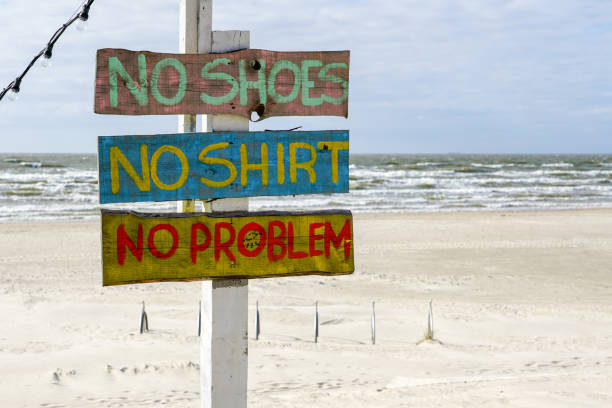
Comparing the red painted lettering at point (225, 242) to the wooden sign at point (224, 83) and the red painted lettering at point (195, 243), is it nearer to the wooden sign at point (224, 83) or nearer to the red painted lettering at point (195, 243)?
the red painted lettering at point (195, 243)

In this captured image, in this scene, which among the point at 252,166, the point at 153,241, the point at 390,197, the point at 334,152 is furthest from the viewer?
the point at 390,197

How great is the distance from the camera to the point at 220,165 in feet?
11.0

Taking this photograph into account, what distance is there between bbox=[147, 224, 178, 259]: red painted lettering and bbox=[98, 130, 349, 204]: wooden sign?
16 cm

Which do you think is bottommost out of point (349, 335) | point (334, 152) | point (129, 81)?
point (349, 335)

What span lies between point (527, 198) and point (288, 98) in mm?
35034

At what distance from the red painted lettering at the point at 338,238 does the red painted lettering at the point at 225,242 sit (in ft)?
1.80

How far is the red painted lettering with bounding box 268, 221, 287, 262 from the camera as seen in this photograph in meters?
3.47

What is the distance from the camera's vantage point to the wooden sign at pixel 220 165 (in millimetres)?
3184

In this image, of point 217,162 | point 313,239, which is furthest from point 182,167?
point 313,239

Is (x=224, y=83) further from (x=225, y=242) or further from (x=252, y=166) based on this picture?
(x=225, y=242)

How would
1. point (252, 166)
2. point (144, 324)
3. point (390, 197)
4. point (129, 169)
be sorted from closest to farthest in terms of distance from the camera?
point (129, 169)
point (252, 166)
point (144, 324)
point (390, 197)

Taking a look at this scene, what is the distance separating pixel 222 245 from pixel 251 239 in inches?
6.5

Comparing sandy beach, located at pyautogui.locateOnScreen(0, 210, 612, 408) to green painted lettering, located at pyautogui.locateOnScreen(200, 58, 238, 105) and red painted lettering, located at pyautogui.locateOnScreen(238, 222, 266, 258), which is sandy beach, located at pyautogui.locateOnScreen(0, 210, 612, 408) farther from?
green painted lettering, located at pyautogui.locateOnScreen(200, 58, 238, 105)

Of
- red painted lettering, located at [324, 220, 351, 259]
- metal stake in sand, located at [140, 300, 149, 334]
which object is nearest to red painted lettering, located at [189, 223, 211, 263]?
red painted lettering, located at [324, 220, 351, 259]
